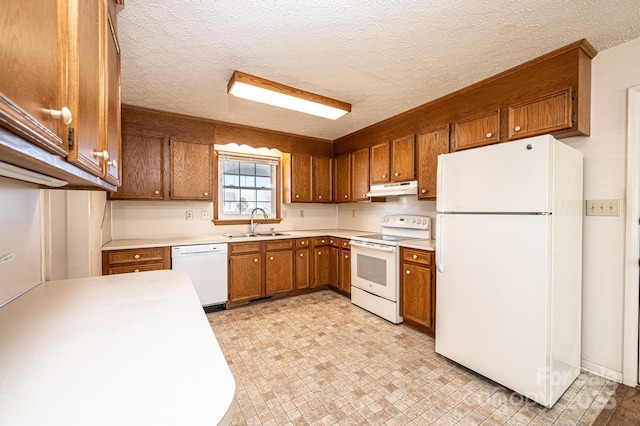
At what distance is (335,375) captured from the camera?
6.73 ft

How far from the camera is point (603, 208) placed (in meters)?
2.03

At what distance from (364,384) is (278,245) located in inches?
81.7

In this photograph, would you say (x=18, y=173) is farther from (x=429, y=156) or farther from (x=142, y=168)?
(x=429, y=156)

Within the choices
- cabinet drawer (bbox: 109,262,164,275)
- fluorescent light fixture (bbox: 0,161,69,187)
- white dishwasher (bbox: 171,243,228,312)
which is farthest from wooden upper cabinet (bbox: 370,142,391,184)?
fluorescent light fixture (bbox: 0,161,69,187)

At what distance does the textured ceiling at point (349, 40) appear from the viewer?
1.56 meters

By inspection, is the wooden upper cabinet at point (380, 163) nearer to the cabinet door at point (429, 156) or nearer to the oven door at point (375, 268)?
the cabinet door at point (429, 156)

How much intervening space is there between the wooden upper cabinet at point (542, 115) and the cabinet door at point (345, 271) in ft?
7.41

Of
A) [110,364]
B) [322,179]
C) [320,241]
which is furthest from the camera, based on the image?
[322,179]

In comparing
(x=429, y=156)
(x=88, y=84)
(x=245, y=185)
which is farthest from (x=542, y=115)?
(x=245, y=185)

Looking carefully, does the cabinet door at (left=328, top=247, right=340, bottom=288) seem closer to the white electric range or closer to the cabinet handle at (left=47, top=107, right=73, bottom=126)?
the white electric range

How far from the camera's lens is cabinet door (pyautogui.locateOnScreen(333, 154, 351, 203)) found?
4.14 m

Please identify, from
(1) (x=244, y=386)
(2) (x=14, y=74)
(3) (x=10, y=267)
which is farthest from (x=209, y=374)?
(1) (x=244, y=386)

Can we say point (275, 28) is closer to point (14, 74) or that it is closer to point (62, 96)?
point (62, 96)

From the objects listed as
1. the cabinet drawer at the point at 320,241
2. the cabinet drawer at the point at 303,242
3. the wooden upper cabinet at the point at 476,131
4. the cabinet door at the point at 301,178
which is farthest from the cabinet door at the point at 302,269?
the wooden upper cabinet at the point at 476,131
